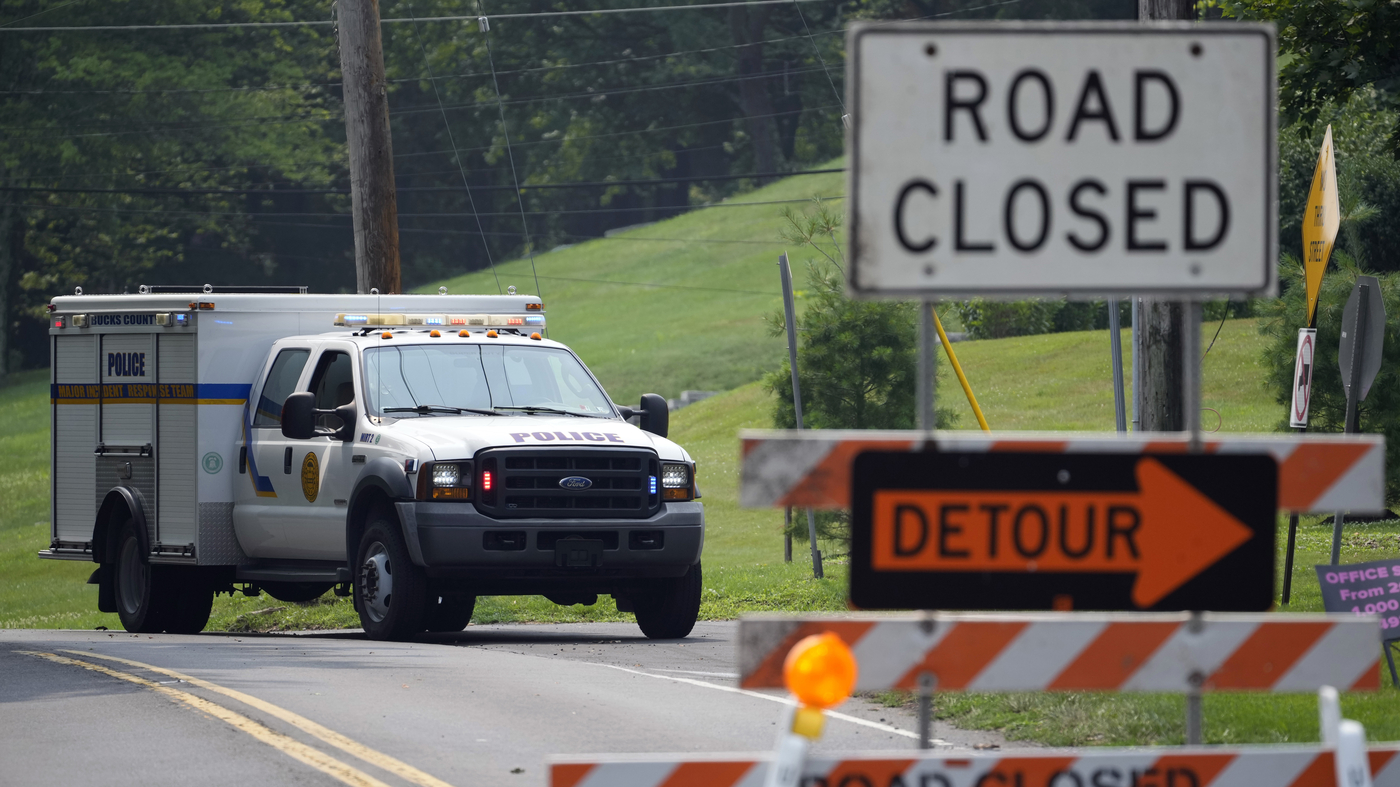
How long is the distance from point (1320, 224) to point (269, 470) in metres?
8.10

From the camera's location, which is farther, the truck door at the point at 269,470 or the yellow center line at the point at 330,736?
the truck door at the point at 269,470

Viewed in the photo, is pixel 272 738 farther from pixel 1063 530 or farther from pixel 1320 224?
pixel 1320 224

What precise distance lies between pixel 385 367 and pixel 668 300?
44198 mm

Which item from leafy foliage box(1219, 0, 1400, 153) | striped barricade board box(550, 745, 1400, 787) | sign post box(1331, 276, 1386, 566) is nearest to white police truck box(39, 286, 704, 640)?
sign post box(1331, 276, 1386, 566)

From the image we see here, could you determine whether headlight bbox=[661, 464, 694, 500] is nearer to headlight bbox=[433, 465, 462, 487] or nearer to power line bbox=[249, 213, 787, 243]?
headlight bbox=[433, 465, 462, 487]

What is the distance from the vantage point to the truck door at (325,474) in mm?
14180

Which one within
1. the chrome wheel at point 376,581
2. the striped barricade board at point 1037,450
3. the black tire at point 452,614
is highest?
the striped barricade board at point 1037,450

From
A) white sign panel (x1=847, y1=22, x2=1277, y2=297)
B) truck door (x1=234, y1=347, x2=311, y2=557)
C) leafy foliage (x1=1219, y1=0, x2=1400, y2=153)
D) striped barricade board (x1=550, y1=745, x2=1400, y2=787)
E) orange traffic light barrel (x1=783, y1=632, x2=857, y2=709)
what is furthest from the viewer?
truck door (x1=234, y1=347, x2=311, y2=557)

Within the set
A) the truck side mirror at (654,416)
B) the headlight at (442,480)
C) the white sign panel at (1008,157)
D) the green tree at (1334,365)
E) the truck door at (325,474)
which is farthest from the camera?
A: the green tree at (1334,365)

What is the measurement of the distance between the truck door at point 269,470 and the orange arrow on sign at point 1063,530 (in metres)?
10.5

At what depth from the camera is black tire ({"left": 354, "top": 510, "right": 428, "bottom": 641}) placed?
1330cm

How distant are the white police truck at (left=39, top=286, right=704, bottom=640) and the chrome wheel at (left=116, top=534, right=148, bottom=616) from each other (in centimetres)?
2

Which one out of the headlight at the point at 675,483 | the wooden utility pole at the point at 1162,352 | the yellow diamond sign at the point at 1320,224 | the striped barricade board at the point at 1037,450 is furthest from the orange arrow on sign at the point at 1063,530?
the headlight at the point at 675,483

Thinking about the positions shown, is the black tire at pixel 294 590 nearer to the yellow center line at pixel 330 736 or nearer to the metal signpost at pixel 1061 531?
the yellow center line at pixel 330 736
